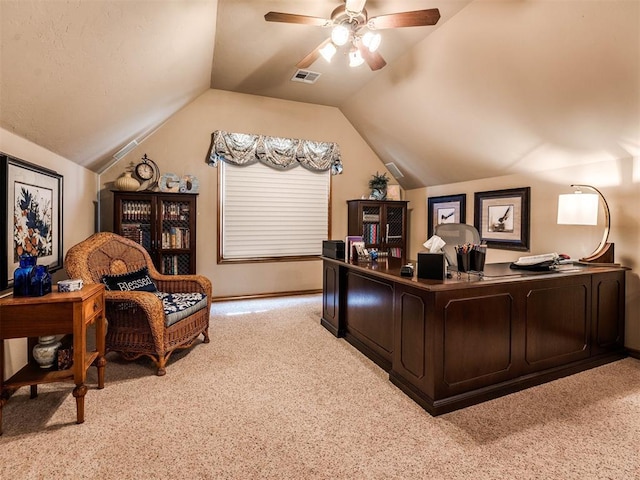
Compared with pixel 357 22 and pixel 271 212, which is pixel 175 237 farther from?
pixel 357 22

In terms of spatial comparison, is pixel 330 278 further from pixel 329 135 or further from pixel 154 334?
pixel 329 135

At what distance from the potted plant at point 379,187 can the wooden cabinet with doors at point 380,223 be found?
148 mm

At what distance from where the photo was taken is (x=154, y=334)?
2.48 m

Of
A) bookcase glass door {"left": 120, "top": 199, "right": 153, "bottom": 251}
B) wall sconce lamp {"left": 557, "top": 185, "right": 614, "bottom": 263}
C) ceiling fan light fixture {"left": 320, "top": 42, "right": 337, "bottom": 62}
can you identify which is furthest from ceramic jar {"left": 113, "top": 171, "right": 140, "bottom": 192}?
wall sconce lamp {"left": 557, "top": 185, "right": 614, "bottom": 263}

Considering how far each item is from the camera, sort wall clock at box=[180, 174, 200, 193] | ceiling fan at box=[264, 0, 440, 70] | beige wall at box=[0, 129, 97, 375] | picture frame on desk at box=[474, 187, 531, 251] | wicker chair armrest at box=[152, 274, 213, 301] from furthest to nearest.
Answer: wall clock at box=[180, 174, 200, 193]
picture frame on desk at box=[474, 187, 531, 251]
wicker chair armrest at box=[152, 274, 213, 301]
ceiling fan at box=[264, 0, 440, 70]
beige wall at box=[0, 129, 97, 375]

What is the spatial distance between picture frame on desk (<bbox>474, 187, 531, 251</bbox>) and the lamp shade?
2.99 feet

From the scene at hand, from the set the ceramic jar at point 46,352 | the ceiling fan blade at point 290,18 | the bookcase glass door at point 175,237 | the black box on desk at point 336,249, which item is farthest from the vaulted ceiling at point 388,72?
the black box on desk at point 336,249

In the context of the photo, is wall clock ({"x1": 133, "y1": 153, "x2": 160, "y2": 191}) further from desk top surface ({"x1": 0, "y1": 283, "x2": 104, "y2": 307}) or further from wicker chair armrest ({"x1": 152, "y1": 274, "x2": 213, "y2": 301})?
desk top surface ({"x1": 0, "y1": 283, "x2": 104, "y2": 307})

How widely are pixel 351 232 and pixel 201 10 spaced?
3.62 metres

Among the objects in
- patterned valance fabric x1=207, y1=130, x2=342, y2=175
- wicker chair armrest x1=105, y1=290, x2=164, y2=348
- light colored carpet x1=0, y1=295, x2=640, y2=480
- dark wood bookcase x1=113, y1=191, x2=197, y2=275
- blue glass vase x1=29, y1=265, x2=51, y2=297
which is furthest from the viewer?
patterned valance fabric x1=207, y1=130, x2=342, y2=175

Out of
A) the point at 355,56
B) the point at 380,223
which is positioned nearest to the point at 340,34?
the point at 355,56

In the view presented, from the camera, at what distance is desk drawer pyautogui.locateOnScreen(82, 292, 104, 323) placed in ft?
6.42

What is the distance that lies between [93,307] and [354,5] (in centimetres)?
275

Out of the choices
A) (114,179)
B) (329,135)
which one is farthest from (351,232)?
(114,179)
